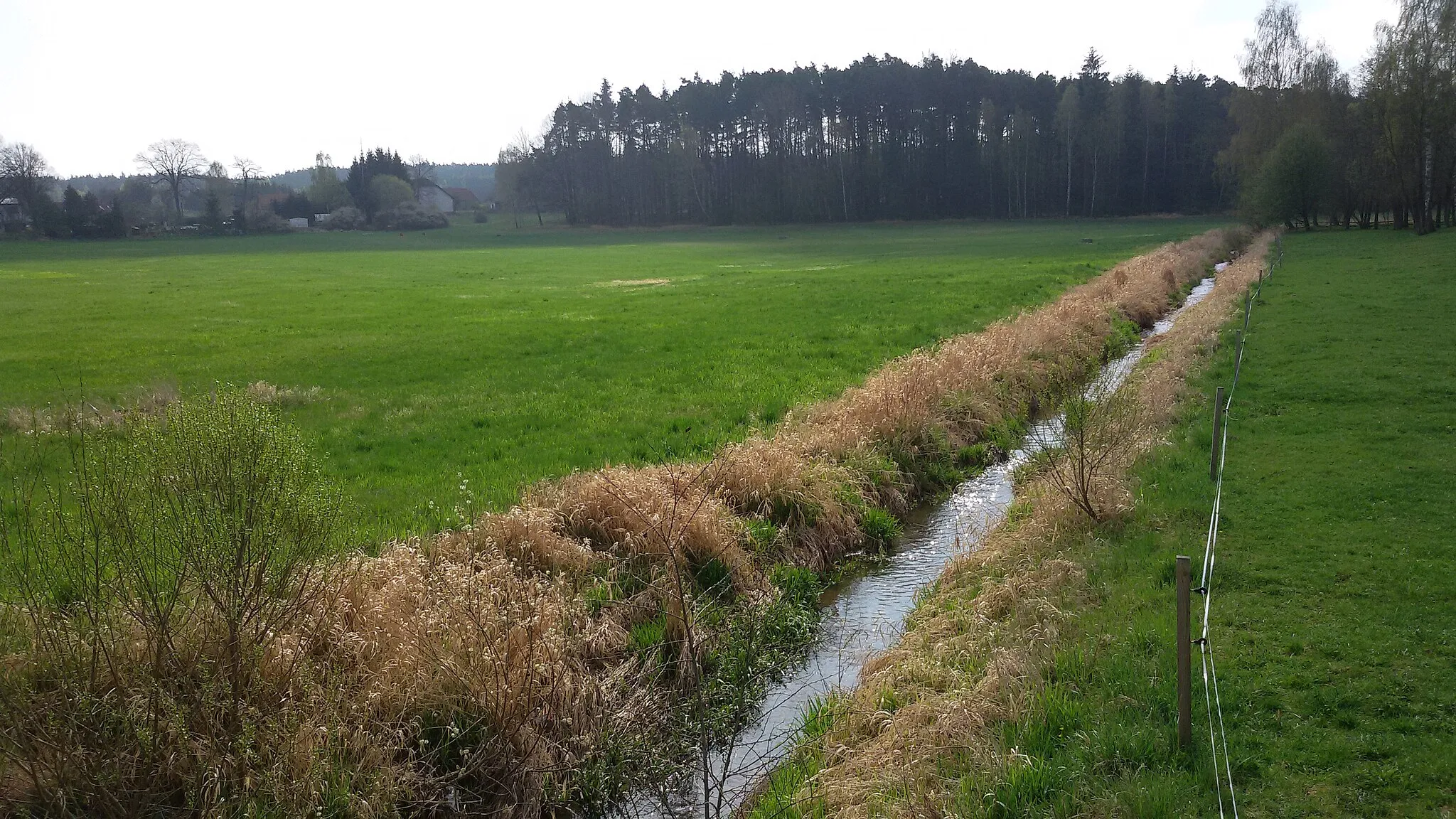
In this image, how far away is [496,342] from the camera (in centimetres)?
2559

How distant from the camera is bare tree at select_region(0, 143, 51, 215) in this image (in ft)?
325

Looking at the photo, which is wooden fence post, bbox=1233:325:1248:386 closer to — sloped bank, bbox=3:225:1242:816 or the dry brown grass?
the dry brown grass

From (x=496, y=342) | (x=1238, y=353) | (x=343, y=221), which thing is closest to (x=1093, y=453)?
(x=1238, y=353)

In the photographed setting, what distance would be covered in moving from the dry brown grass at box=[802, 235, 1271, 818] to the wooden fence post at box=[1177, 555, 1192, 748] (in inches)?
45.3

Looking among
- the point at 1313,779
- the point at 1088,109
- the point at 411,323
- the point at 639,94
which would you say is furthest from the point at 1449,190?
the point at 639,94

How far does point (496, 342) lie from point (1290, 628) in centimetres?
2169

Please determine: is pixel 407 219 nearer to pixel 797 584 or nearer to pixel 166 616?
pixel 797 584

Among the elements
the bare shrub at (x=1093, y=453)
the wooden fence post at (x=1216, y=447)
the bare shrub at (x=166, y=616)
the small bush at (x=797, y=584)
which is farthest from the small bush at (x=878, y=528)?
the bare shrub at (x=166, y=616)

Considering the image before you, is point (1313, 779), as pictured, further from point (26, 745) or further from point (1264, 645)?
point (26, 745)

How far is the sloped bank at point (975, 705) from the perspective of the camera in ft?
19.4

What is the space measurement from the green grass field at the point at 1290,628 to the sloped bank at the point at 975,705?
81 mm

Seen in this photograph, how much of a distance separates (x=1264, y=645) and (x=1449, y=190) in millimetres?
67670

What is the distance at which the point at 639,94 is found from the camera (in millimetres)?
121375

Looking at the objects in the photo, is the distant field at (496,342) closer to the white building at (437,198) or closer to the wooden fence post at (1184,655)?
the wooden fence post at (1184,655)
